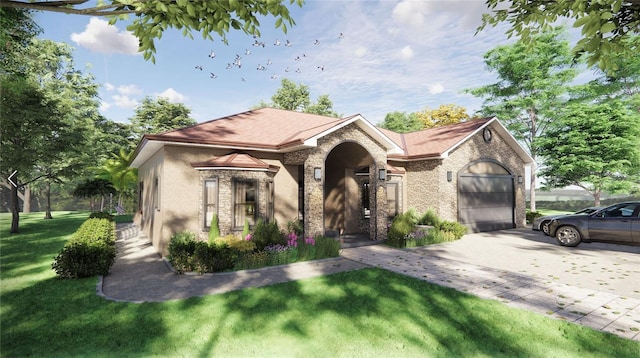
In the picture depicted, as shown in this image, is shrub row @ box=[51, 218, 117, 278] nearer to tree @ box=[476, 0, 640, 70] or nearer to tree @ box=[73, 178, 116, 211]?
tree @ box=[476, 0, 640, 70]

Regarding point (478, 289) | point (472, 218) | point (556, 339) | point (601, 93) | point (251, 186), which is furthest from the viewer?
point (601, 93)

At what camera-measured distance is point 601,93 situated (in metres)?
28.6

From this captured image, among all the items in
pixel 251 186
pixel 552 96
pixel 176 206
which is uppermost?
pixel 552 96

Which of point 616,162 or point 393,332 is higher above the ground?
point 616,162

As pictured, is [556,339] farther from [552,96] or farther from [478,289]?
[552,96]

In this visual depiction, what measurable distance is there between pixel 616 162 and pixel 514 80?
1234 cm

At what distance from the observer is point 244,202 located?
1232cm

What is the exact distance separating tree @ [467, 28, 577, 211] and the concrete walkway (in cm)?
2114

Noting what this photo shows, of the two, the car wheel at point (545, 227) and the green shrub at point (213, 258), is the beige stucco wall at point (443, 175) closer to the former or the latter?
the car wheel at point (545, 227)

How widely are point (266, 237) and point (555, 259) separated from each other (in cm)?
1023

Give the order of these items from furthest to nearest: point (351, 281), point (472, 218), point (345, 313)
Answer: point (472, 218)
point (351, 281)
point (345, 313)

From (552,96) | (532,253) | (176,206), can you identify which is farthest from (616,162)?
(176,206)

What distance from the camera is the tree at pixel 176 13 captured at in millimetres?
4070

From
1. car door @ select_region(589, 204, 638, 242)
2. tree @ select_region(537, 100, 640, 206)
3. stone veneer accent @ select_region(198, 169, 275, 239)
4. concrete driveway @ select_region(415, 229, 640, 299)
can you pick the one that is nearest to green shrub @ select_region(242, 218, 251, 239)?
stone veneer accent @ select_region(198, 169, 275, 239)
